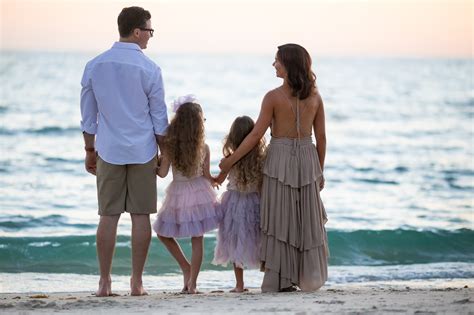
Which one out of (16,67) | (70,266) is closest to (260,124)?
(70,266)

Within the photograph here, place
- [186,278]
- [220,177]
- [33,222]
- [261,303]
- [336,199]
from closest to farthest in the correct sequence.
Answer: [261,303] → [220,177] → [186,278] → [33,222] → [336,199]

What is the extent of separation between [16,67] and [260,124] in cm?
5186

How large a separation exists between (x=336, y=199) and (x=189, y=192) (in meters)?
7.46

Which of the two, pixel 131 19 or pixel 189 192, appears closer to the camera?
pixel 131 19

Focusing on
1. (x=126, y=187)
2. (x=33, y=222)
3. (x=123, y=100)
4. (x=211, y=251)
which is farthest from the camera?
(x=33, y=222)

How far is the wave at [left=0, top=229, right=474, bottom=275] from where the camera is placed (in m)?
8.90

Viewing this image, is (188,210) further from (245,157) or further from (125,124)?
(125,124)

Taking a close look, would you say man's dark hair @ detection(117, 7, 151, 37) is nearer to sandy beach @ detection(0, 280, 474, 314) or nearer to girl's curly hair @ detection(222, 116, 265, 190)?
girl's curly hair @ detection(222, 116, 265, 190)

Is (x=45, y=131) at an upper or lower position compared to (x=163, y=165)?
lower

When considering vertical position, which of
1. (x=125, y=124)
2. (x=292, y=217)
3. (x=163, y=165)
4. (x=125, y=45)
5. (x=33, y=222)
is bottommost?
(x=33, y=222)

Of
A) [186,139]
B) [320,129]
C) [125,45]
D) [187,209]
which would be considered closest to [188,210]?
[187,209]

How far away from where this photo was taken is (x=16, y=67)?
55.7 metres

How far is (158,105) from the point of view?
587cm

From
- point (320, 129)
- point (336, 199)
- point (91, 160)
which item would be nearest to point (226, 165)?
point (320, 129)
